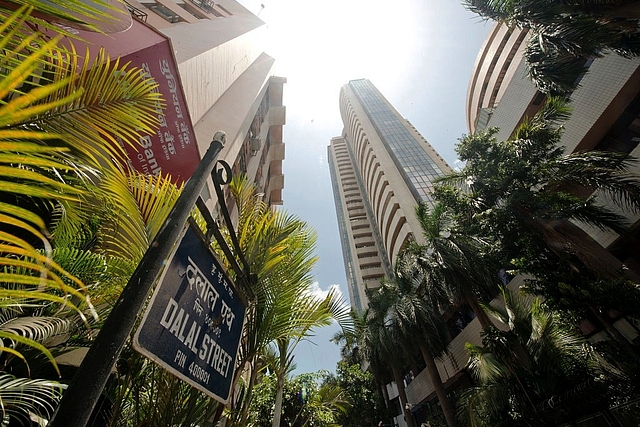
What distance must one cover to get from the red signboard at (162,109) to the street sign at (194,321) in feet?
11.1

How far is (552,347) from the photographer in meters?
6.45

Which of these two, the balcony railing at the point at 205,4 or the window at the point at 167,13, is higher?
the balcony railing at the point at 205,4

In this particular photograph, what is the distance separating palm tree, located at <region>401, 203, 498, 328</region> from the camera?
426 inches

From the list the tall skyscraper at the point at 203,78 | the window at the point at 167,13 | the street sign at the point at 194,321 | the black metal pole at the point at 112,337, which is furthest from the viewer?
the window at the point at 167,13

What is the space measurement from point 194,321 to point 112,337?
0.46 meters

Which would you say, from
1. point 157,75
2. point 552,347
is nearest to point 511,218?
point 552,347

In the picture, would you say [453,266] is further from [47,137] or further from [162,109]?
[47,137]

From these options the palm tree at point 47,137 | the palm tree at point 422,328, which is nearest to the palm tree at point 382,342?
the palm tree at point 422,328

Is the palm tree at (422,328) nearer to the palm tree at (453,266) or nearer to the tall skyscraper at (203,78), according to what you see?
the palm tree at (453,266)

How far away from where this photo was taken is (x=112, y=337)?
900 millimetres

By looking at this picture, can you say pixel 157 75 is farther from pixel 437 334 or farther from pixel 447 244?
pixel 437 334

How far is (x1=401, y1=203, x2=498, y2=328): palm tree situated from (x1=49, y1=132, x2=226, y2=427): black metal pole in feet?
33.2

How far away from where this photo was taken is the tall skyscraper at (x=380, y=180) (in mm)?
29828

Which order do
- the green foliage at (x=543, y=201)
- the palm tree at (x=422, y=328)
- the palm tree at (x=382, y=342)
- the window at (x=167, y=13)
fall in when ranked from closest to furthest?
1. the green foliage at (x=543, y=201)
2. the window at (x=167, y=13)
3. the palm tree at (x=422, y=328)
4. the palm tree at (x=382, y=342)
